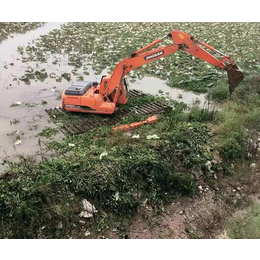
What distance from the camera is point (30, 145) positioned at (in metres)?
7.55

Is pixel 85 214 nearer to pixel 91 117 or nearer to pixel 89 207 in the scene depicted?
pixel 89 207

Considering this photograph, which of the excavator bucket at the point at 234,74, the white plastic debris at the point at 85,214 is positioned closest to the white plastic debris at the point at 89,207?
the white plastic debris at the point at 85,214

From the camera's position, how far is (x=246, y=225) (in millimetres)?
5555

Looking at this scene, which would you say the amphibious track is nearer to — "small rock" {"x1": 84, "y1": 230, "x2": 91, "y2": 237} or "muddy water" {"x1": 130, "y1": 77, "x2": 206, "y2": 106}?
"muddy water" {"x1": 130, "y1": 77, "x2": 206, "y2": 106}

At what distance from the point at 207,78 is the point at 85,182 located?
7.11 metres

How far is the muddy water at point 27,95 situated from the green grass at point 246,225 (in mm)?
4620

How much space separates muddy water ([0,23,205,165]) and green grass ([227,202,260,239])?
15.2 feet

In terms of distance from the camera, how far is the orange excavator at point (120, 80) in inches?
322

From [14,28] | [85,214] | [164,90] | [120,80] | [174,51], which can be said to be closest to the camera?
[85,214]

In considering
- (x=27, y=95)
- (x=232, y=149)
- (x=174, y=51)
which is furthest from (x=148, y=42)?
(x=232, y=149)

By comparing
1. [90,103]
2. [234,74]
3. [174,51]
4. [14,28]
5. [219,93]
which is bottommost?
[14,28]

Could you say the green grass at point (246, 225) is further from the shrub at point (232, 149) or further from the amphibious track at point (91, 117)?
the amphibious track at point (91, 117)

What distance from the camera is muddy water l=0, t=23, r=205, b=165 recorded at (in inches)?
306

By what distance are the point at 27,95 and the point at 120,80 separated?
3496mm
